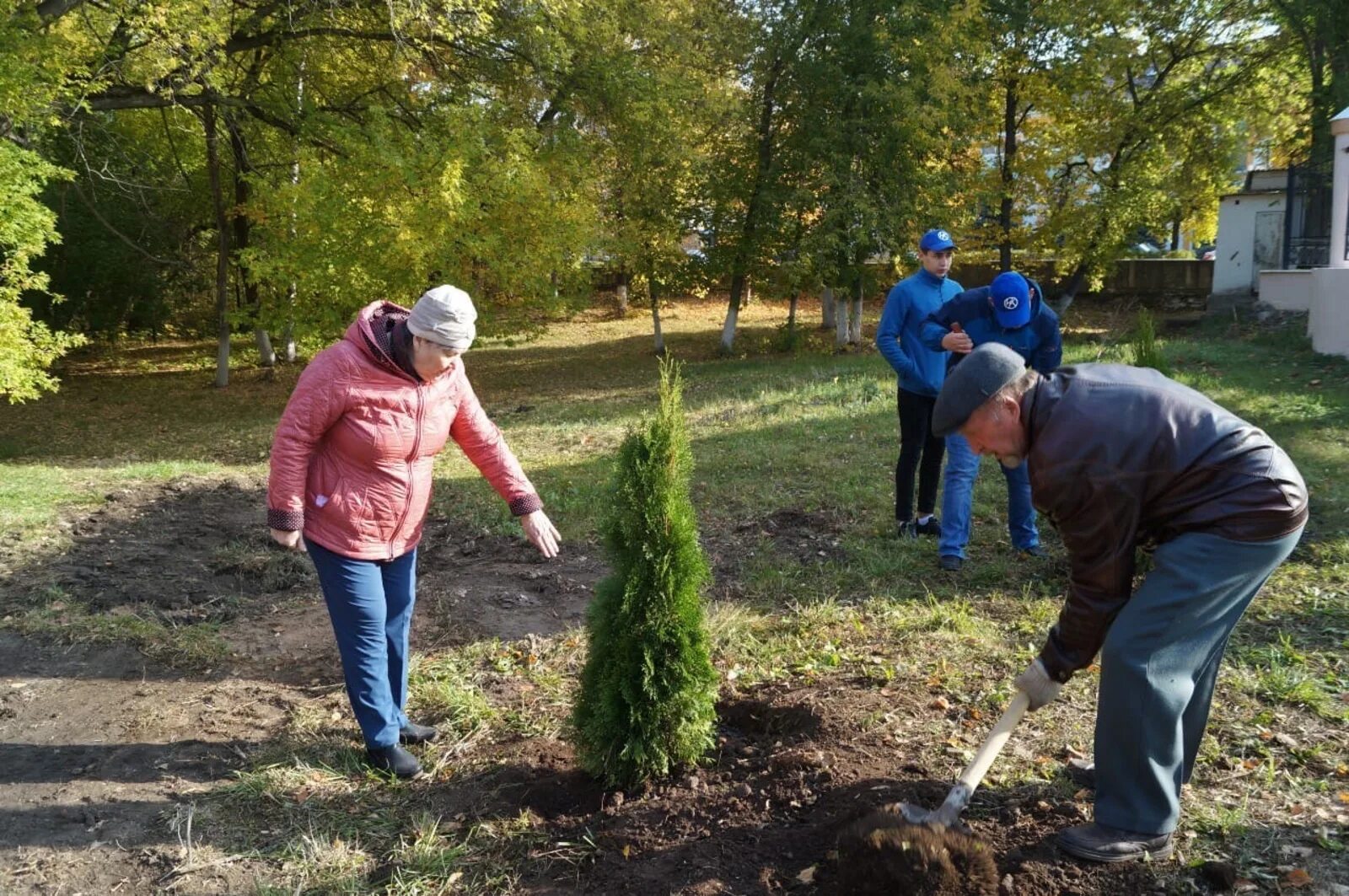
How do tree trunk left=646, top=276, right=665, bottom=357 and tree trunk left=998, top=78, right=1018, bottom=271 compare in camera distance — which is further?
tree trunk left=646, top=276, right=665, bottom=357

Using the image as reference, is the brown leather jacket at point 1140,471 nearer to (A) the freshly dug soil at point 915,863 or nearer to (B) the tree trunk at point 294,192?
(A) the freshly dug soil at point 915,863

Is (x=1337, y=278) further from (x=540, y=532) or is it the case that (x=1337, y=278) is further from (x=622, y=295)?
(x=622, y=295)

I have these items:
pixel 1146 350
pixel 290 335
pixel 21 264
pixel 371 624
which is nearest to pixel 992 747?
pixel 371 624

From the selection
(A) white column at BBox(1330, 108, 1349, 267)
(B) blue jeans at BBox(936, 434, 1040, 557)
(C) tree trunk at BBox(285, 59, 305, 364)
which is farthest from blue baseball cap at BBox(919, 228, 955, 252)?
(C) tree trunk at BBox(285, 59, 305, 364)

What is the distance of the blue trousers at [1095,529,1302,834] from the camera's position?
2.74 metres

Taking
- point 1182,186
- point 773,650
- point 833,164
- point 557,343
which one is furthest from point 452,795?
point 557,343

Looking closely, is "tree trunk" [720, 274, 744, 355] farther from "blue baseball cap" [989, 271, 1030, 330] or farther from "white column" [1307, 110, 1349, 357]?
"blue baseball cap" [989, 271, 1030, 330]

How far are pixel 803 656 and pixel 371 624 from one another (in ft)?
6.98

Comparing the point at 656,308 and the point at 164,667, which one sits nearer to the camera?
the point at 164,667

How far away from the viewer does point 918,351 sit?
5.91 meters

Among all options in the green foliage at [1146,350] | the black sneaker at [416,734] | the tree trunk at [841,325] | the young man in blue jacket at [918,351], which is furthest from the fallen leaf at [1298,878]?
the tree trunk at [841,325]

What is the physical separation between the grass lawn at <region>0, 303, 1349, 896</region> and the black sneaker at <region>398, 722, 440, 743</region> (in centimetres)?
9

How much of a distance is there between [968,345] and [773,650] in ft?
6.80

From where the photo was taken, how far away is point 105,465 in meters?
11.4
